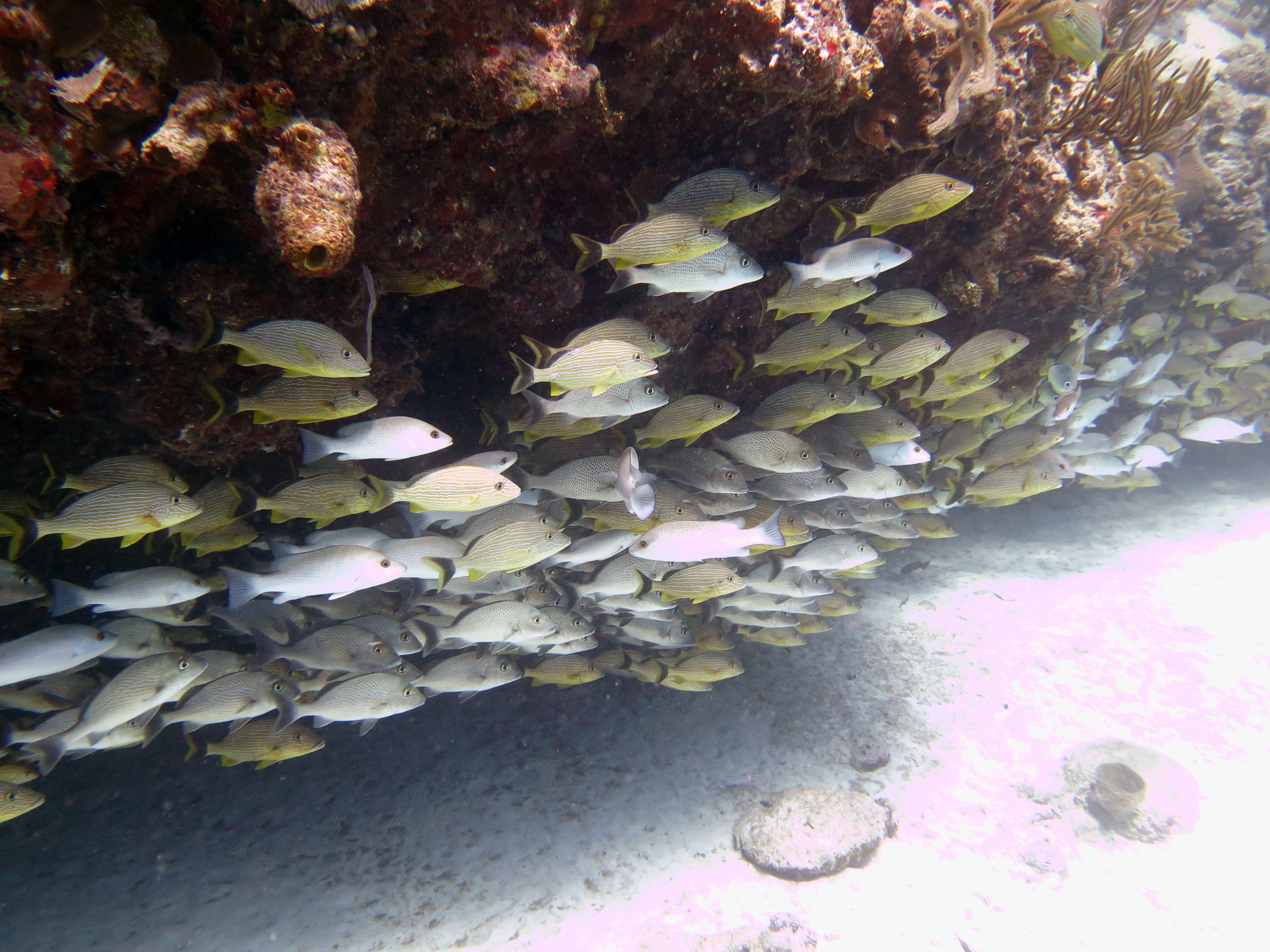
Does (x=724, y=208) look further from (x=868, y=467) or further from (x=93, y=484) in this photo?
(x=93, y=484)

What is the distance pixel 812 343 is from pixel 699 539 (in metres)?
1.47

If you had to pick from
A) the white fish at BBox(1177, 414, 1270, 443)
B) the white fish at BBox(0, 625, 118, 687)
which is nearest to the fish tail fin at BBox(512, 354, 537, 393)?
the white fish at BBox(0, 625, 118, 687)

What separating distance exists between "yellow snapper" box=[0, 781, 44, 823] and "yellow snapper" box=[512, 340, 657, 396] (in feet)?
13.4

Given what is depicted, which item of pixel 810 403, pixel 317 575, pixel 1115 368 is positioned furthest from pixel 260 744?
pixel 1115 368

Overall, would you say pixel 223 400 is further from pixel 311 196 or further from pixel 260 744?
pixel 260 744

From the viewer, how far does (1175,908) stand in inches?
228

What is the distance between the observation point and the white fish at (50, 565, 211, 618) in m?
3.10

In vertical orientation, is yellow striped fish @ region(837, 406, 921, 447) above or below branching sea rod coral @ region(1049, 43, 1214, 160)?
below

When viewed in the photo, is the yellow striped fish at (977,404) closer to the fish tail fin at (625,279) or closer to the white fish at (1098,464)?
the fish tail fin at (625,279)

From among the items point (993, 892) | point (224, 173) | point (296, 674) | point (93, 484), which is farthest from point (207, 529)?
point (993, 892)

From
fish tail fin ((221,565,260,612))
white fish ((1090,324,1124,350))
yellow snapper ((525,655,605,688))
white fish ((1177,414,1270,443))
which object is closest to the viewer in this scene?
fish tail fin ((221,565,260,612))

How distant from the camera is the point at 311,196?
1.90 meters

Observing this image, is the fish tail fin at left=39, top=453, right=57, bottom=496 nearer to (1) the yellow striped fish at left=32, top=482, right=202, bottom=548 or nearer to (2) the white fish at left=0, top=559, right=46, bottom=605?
(1) the yellow striped fish at left=32, top=482, right=202, bottom=548

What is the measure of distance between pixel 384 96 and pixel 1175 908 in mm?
9739
